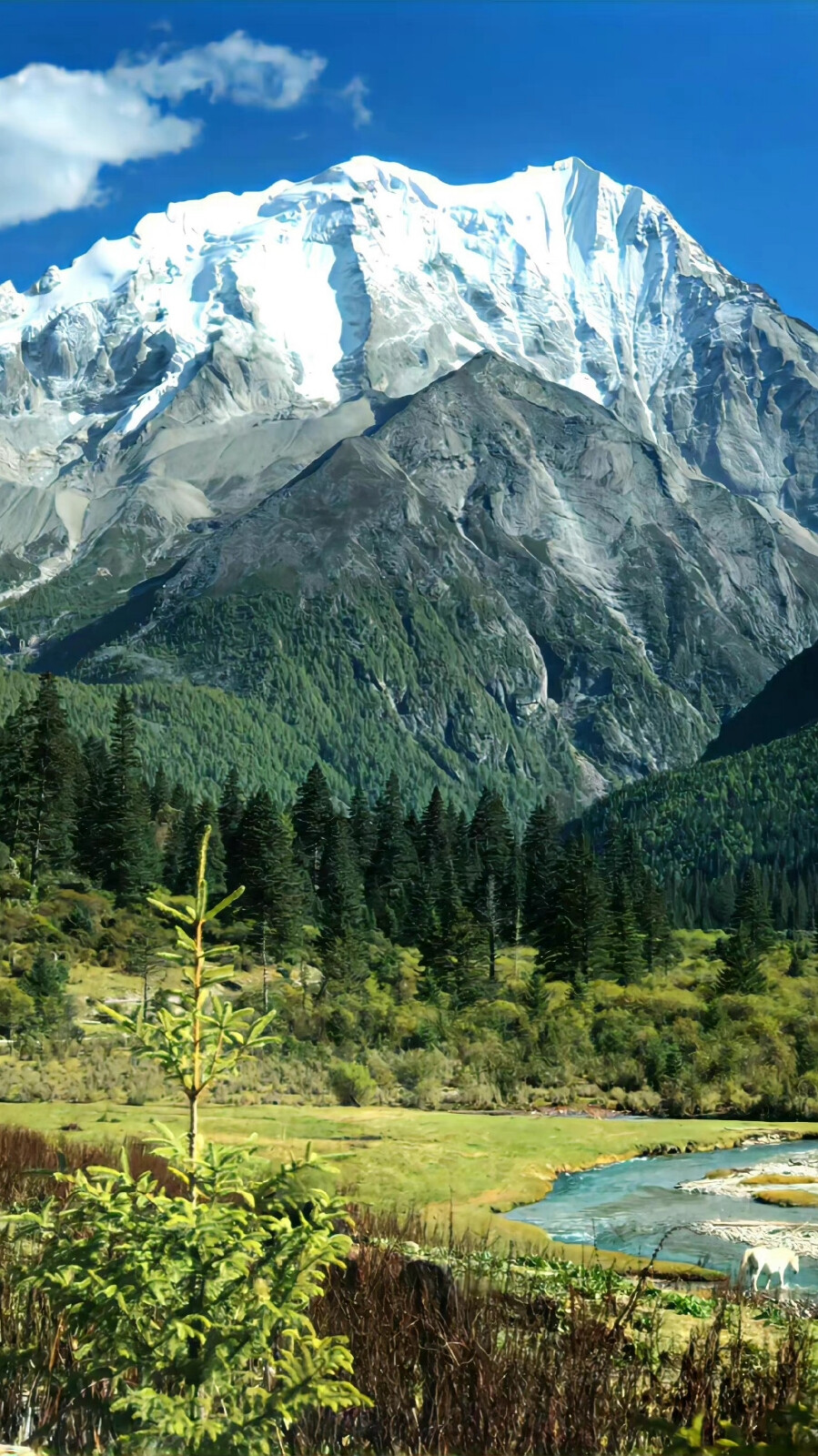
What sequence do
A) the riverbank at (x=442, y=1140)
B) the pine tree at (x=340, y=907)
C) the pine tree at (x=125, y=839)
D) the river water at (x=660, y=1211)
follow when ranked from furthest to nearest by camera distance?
the pine tree at (x=125, y=839)
the pine tree at (x=340, y=907)
the riverbank at (x=442, y=1140)
the river water at (x=660, y=1211)

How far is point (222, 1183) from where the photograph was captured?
9.03 meters

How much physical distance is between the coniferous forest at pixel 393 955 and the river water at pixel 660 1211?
13.4 m

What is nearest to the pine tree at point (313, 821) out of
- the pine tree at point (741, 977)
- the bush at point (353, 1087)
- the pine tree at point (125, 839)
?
the pine tree at point (125, 839)

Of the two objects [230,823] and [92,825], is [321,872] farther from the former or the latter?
[92,825]

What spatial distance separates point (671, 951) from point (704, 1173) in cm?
5998

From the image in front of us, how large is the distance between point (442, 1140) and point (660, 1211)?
9.94 metres

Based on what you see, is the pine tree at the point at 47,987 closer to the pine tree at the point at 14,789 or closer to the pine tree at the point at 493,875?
the pine tree at the point at 14,789

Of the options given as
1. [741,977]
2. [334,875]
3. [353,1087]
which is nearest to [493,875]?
[334,875]

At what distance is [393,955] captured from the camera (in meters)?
83.6

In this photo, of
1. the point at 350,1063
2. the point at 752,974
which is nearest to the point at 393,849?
the point at 752,974

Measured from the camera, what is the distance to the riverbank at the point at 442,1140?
29094 millimetres

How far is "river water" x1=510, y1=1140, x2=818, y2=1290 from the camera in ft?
80.4

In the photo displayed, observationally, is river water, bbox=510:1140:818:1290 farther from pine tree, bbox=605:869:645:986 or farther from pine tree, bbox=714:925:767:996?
pine tree, bbox=605:869:645:986

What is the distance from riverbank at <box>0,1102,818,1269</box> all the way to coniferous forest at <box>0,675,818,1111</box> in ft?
15.9
